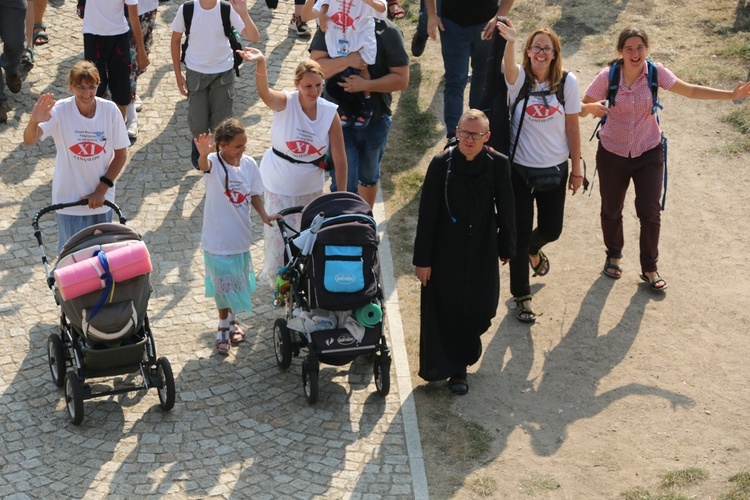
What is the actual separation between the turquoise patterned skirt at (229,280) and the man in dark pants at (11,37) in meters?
4.64

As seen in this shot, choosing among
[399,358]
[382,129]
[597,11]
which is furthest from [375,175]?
[597,11]

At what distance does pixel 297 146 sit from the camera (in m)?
9.42

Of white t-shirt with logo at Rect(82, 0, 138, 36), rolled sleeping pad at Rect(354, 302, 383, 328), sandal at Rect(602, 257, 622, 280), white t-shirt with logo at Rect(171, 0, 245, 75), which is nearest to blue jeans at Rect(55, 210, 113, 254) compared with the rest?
rolled sleeping pad at Rect(354, 302, 383, 328)

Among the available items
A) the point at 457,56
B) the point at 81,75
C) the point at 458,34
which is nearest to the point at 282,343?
the point at 81,75

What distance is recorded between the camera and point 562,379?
935cm

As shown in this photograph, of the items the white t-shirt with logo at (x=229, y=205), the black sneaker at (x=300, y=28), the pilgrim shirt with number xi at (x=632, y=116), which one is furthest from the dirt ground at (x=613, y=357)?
the black sneaker at (x=300, y=28)

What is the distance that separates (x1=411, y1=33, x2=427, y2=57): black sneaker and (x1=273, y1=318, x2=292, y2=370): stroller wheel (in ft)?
19.3

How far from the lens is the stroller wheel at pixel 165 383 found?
8414mm

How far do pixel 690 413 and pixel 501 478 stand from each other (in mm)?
1708

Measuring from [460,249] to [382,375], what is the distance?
1107 millimetres

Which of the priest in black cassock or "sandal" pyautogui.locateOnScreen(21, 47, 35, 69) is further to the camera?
"sandal" pyautogui.locateOnScreen(21, 47, 35, 69)

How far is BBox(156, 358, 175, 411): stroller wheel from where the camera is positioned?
8414 millimetres

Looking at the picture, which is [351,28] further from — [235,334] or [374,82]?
[235,334]

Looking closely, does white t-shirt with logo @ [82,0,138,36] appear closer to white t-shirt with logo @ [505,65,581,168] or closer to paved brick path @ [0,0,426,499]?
paved brick path @ [0,0,426,499]
